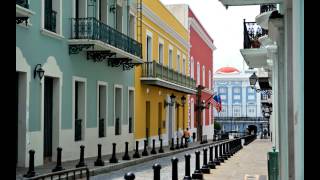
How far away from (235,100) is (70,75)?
66.4 meters

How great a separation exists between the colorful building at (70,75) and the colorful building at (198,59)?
67.7 feet

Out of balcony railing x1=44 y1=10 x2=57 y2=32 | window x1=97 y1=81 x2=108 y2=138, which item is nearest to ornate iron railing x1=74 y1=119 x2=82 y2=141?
window x1=97 y1=81 x2=108 y2=138

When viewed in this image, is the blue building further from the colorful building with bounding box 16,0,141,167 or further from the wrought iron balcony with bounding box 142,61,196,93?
the colorful building with bounding box 16,0,141,167

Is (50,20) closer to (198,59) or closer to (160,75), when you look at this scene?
(160,75)

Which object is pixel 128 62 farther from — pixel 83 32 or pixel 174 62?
pixel 174 62

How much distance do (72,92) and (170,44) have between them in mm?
19234

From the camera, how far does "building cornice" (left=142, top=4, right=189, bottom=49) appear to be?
30.6 m

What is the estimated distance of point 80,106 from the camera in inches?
830

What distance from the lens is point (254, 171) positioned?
1571 centimetres

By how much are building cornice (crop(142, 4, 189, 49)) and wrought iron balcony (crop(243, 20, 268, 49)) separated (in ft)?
48.4

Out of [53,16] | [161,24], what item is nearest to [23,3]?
[53,16]

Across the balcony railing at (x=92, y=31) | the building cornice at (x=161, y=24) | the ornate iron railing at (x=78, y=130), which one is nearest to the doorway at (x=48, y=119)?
the ornate iron railing at (x=78, y=130)

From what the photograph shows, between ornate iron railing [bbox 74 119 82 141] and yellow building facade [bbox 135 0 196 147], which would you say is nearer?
ornate iron railing [bbox 74 119 82 141]
